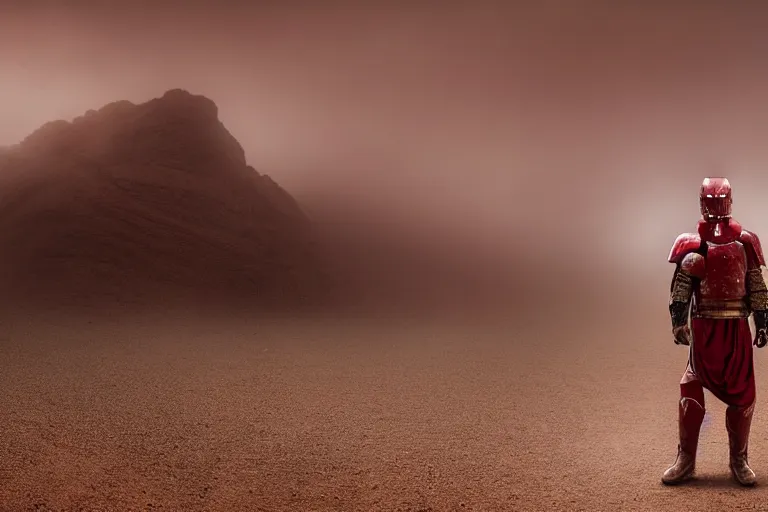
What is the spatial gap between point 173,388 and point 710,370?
207 inches

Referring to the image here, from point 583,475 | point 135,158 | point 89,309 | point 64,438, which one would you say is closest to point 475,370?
point 583,475

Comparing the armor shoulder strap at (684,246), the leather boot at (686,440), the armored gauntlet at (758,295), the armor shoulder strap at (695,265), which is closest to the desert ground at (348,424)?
the leather boot at (686,440)

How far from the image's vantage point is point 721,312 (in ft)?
14.0

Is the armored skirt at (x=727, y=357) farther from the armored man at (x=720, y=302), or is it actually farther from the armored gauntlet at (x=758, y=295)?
the armored gauntlet at (x=758, y=295)

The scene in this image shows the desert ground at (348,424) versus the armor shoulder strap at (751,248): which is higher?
the armor shoulder strap at (751,248)

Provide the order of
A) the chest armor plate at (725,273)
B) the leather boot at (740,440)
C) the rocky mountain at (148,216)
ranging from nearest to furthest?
the chest armor plate at (725,273) < the leather boot at (740,440) < the rocky mountain at (148,216)

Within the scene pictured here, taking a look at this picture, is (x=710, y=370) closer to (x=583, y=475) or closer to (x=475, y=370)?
(x=583, y=475)

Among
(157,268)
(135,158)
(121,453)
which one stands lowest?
(121,453)

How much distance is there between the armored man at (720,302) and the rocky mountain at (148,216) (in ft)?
33.0

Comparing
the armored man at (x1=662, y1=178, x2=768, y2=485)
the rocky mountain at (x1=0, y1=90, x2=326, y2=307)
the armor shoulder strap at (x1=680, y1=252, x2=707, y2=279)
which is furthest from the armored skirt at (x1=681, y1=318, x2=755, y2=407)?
the rocky mountain at (x1=0, y1=90, x2=326, y2=307)

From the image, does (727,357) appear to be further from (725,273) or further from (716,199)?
(716,199)

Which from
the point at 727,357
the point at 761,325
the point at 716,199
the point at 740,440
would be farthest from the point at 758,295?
the point at 740,440

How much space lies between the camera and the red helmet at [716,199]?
4.29m

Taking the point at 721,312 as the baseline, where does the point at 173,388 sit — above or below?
below
